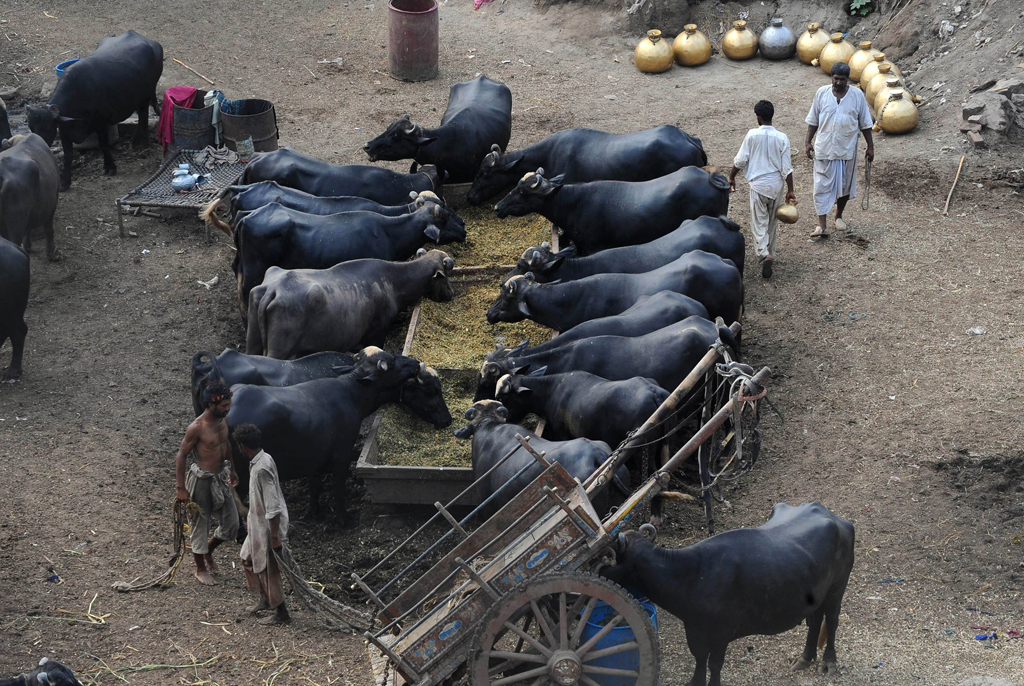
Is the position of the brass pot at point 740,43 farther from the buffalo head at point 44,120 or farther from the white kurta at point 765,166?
the buffalo head at point 44,120

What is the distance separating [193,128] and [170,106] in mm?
464

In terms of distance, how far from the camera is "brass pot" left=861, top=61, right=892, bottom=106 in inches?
582

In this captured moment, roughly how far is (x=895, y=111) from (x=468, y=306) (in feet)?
23.3

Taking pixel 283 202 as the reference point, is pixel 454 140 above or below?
above

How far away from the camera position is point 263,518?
22.7 ft

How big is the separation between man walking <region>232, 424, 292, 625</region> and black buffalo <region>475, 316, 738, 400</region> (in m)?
2.83

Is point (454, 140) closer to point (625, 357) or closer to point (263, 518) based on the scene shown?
point (625, 357)

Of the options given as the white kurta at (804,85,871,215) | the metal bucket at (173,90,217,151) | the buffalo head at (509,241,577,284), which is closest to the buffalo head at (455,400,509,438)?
the buffalo head at (509,241,577,284)

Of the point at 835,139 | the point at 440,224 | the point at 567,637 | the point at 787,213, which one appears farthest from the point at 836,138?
the point at 567,637

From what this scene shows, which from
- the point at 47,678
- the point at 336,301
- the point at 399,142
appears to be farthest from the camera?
the point at 399,142

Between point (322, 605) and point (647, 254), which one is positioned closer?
point (322, 605)

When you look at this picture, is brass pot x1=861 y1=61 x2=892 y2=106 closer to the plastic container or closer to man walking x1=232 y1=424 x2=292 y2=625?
the plastic container

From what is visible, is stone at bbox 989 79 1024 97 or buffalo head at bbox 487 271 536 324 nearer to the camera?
buffalo head at bbox 487 271 536 324

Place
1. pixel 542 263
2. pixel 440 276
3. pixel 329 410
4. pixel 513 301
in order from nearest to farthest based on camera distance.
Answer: pixel 329 410 → pixel 513 301 → pixel 542 263 → pixel 440 276
